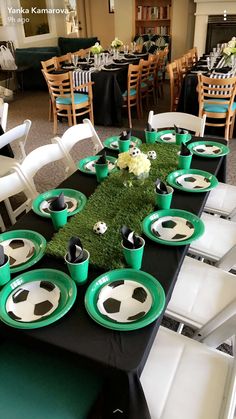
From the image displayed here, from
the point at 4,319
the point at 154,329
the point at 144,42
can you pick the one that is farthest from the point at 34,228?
the point at 144,42

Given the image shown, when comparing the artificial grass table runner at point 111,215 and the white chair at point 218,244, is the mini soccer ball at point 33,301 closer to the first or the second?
the artificial grass table runner at point 111,215

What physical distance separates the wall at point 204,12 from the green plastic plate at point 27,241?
653 centimetres

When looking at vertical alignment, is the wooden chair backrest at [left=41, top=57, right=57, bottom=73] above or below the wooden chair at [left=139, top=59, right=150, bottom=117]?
above

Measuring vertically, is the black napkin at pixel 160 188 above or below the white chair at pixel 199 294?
above

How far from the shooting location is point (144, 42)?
6891 millimetres

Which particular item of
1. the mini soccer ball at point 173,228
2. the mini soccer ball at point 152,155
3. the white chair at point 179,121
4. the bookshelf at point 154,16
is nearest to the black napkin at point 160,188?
the mini soccer ball at point 173,228

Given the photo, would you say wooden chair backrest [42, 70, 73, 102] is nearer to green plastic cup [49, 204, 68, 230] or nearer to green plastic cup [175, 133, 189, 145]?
green plastic cup [175, 133, 189, 145]

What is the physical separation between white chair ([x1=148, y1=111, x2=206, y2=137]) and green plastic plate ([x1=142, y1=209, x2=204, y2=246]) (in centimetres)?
118

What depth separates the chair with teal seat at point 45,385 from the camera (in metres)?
0.98

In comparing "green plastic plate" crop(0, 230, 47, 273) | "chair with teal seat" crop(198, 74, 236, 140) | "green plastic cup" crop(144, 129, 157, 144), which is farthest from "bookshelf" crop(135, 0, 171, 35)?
"green plastic plate" crop(0, 230, 47, 273)

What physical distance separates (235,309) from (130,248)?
0.44m

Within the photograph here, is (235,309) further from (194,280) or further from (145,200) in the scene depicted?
(145,200)

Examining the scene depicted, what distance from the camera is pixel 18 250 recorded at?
50.0 inches

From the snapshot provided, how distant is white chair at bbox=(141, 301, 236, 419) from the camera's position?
1.01 m
